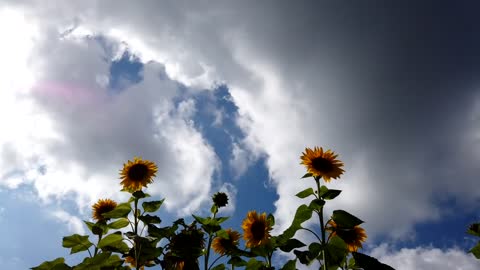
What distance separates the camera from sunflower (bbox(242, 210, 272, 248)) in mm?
6184

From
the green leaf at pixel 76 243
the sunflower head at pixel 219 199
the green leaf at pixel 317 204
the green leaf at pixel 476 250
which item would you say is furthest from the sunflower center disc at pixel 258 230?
the green leaf at pixel 476 250

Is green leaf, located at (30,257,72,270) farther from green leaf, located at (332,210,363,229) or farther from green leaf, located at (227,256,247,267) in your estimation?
green leaf, located at (332,210,363,229)

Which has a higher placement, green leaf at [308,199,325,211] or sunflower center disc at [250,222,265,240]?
sunflower center disc at [250,222,265,240]

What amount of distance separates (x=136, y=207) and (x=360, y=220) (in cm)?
296

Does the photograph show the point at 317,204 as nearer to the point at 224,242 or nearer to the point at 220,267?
the point at 220,267

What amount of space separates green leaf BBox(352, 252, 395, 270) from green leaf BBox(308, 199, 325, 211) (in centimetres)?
68

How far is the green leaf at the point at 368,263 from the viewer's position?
4137mm

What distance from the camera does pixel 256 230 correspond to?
6312mm

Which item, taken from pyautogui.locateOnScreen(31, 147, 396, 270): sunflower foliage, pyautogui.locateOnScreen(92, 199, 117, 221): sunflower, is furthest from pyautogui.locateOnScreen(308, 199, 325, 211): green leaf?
pyautogui.locateOnScreen(92, 199, 117, 221): sunflower

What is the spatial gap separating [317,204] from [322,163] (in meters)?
1.38

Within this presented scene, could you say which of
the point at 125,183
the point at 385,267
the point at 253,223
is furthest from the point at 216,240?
the point at 385,267

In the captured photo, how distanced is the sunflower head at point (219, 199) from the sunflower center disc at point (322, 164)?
1912 mm

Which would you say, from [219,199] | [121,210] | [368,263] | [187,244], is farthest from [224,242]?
[368,263]

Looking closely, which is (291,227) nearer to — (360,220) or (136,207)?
(360,220)
